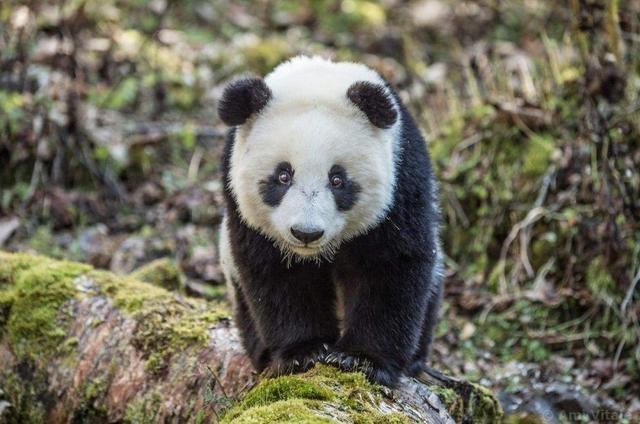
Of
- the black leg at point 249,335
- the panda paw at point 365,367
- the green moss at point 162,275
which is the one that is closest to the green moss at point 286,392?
the panda paw at point 365,367

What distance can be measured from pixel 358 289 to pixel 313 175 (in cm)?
84

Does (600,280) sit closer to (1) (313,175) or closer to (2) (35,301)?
(1) (313,175)

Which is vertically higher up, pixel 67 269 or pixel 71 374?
pixel 67 269

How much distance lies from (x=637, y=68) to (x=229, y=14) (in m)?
8.65

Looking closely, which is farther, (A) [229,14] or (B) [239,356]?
(A) [229,14]

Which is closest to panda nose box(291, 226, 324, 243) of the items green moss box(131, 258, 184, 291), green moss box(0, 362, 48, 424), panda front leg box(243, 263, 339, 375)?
panda front leg box(243, 263, 339, 375)

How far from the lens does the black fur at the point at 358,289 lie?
185 inches

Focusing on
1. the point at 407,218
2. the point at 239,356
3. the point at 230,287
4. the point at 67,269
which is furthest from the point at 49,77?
the point at 407,218

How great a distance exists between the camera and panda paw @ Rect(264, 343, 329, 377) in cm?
470

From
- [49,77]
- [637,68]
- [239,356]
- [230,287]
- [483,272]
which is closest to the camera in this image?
[239,356]

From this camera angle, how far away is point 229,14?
1542 cm

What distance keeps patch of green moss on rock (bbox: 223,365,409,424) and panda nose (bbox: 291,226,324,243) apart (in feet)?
2.38

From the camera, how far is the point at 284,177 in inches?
175

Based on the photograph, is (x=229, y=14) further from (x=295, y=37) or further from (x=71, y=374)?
(x=71, y=374)
